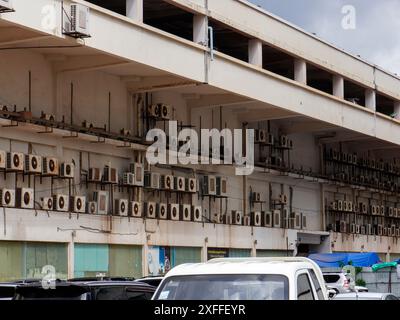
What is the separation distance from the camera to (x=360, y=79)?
41.2 metres

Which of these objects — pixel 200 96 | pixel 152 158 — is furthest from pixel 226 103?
pixel 152 158

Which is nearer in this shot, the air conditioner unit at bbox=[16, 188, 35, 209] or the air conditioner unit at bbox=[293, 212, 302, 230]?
the air conditioner unit at bbox=[16, 188, 35, 209]

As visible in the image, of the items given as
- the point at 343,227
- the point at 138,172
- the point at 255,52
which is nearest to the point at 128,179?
the point at 138,172

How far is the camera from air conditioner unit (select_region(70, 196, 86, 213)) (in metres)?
26.1

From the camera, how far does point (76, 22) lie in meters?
22.8

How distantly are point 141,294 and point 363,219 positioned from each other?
3428 cm

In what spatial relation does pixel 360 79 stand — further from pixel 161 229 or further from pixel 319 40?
pixel 161 229

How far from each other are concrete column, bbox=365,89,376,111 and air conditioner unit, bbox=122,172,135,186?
56.3 ft

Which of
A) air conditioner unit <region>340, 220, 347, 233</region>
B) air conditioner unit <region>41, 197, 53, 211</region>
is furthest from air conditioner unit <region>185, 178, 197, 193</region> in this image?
air conditioner unit <region>340, 220, 347, 233</region>

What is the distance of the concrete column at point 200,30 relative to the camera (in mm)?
28825

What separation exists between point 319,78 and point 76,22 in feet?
68.5

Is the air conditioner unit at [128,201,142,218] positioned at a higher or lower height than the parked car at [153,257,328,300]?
higher

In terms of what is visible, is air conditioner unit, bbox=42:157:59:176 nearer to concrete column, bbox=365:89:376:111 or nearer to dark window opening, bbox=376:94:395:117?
concrete column, bbox=365:89:376:111

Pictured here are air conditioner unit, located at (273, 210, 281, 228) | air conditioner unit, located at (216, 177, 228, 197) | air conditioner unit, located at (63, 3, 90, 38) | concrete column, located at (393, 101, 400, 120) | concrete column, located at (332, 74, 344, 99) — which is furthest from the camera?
concrete column, located at (393, 101, 400, 120)
